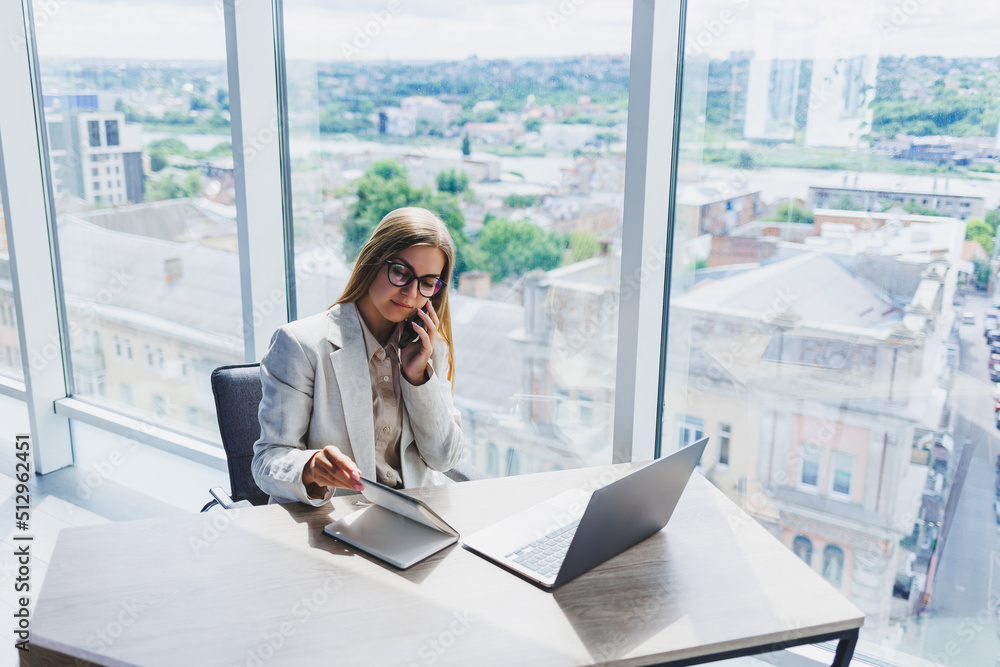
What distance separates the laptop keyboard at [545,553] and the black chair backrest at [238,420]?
943 mm

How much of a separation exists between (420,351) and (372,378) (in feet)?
0.47

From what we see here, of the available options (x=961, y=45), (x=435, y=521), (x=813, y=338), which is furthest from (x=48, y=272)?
(x=961, y=45)

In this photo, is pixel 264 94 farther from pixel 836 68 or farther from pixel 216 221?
pixel 836 68

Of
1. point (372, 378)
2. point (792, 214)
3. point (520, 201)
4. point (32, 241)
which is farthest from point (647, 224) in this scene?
point (32, 241)

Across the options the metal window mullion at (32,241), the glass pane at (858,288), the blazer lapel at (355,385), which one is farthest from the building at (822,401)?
the metal window mullion at (32,241)

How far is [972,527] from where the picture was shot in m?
1.92

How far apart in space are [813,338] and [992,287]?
0.44 m

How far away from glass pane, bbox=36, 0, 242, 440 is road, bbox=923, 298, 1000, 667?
8.43 feet

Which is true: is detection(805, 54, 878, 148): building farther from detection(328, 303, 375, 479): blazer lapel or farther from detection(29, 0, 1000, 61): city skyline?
detection(328, 303, 375, 479): blazer lapel

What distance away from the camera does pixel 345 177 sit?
9.51 feet

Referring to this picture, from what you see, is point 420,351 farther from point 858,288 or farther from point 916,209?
point 916,209

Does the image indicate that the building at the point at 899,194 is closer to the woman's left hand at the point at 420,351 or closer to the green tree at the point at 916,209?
the green tree at the point at 916,209

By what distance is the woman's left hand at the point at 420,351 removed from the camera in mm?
1811

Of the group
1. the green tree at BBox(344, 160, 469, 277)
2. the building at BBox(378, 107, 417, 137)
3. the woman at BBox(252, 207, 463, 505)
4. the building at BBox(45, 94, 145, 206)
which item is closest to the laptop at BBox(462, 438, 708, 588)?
the woman at BBox(252, 207, 463, 505)
